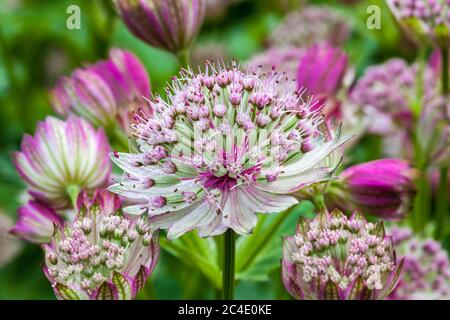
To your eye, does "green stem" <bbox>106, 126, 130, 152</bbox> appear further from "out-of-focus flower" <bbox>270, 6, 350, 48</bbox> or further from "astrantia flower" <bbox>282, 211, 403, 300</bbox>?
"out-of-focus flower" <bbox>270, 6, 350, 48</bbox>

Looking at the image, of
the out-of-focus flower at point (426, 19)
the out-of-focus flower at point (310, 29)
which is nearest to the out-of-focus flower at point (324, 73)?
the out-of-focus flower at point (426, 19)

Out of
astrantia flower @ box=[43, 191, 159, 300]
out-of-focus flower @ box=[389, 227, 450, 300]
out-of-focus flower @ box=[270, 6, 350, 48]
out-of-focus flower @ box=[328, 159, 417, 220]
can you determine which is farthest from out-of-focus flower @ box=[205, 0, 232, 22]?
astrantia flower @ box=[43, 191, 159, 300]

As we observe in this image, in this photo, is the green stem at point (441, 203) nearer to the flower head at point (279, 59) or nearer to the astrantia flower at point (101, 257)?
the flower head at point (279, 59)

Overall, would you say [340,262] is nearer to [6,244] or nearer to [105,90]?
[105,90]

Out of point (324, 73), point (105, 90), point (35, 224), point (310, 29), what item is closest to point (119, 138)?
point (105, 90)

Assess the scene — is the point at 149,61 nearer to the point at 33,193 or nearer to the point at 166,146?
the point at 33,193

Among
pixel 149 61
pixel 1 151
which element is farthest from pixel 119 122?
pixel 149 61
